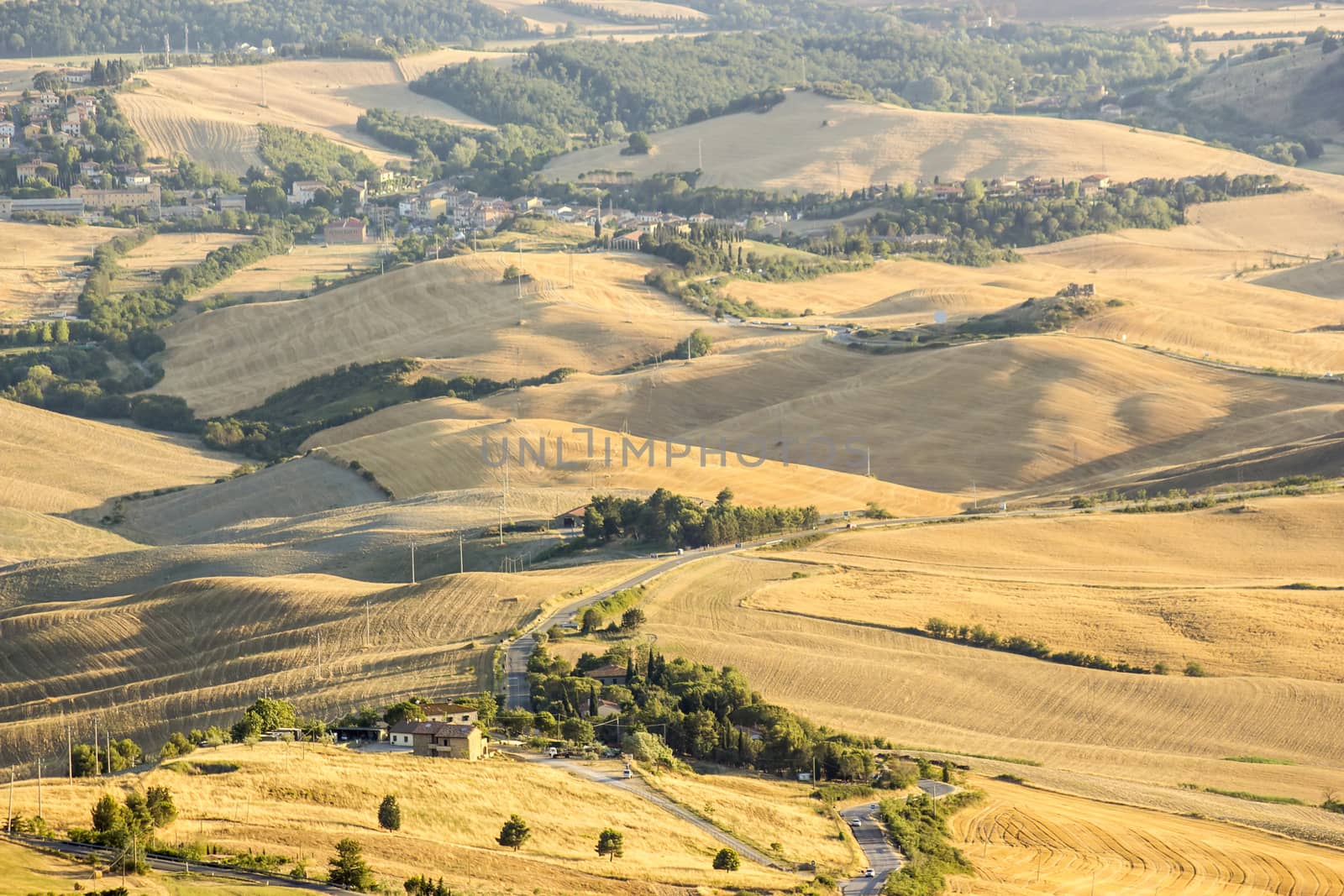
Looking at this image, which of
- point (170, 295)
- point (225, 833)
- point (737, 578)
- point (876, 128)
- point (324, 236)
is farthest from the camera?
point (876, 128)

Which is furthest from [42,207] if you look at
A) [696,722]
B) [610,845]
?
[610,845]

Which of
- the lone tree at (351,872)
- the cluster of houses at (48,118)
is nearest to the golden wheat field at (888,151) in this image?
the cluster of houses at (48,118)

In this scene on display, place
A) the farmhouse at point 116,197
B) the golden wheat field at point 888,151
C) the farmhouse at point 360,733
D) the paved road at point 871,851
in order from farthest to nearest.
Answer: the golden wheat field at point 888,151 < the farmhouse at point 116,197 < the farmhouse at point 360,733 < the paved road at point 871,851

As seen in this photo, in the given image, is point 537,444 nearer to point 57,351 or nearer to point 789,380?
point 789,380

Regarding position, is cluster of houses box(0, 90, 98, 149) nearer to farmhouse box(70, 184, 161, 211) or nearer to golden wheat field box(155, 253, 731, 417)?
farmhouse box(70, 184, 161, 211)

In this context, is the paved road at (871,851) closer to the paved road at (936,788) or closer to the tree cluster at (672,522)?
the paved road at (936,788)

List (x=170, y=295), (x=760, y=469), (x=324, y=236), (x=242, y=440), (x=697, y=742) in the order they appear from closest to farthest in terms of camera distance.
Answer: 1. (x=697, y=742)
2. (x=760, y=469)
3. (x=242, y=440)
4. (x=170, y=295)
5. (x=324, y=236)

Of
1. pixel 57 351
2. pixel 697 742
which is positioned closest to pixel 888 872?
pixel 697 742
